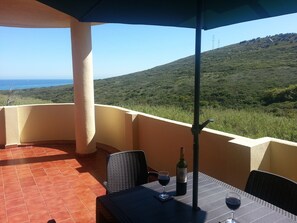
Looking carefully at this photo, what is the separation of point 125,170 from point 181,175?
35.1 inches

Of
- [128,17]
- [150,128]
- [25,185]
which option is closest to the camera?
[128,17]

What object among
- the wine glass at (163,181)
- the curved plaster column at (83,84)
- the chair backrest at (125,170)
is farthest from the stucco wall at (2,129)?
the wine glass at (163,181)

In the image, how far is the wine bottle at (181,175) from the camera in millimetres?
1728

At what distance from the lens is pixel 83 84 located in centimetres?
530

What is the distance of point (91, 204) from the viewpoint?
340 centimetres

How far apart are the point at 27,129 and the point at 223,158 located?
5025 millimetres

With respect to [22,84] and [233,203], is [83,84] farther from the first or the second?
[22,84]

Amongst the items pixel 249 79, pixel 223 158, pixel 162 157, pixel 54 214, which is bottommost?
pixel 54 214

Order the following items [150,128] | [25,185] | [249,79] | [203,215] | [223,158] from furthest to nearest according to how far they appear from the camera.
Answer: [249,79]
[150,128]
[25,185]
[223,158]
[203,215]

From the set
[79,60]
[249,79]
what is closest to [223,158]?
[79,60]

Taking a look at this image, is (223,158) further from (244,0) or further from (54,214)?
(54,214)

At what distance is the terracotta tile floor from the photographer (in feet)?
10.4

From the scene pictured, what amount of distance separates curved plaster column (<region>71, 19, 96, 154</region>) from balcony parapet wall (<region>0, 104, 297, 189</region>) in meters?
0.56

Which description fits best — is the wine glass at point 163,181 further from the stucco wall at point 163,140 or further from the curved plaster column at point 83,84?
the curved plaster column at point 83,84
